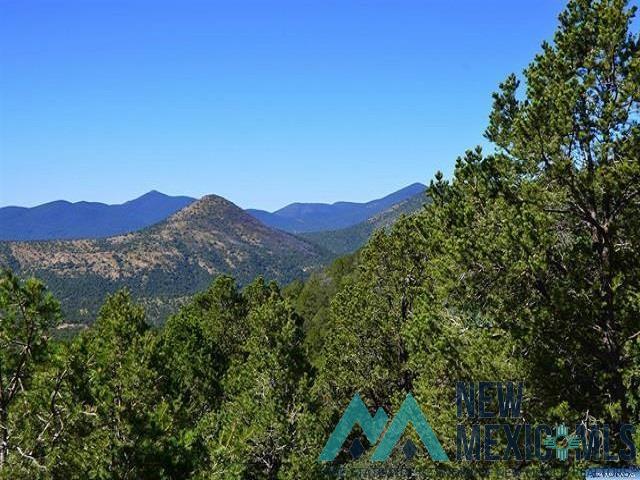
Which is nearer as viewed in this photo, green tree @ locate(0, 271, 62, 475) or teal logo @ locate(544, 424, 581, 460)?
green tree @ locate(0, 271, 62, 475)

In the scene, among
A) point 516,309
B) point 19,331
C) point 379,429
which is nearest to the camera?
point 19,331

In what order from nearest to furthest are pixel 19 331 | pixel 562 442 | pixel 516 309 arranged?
pixel 19 331, pixel 562 442, pixel 516 309

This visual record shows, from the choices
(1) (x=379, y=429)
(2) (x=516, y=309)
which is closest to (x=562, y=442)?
(2) (x=516, y=309)

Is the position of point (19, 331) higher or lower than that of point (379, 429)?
higher

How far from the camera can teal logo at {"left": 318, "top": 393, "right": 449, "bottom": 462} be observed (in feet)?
65.9

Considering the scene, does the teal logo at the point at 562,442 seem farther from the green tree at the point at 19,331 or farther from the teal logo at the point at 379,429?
the green tree at the point at 19,331

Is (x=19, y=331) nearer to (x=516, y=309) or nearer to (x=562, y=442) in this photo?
(x=516, y=309)

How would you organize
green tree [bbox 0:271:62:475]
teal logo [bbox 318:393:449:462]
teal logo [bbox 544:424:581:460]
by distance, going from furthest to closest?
1. teal logo [bbox 318:393:449:462]
2. teal logo [bbox 544:424:581:460]
3. green tree [bbox 0:271:62:475]

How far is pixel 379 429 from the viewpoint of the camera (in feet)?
91.4

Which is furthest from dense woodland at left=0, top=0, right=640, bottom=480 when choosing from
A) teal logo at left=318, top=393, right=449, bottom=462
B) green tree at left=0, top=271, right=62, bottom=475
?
teal logo at left=318, top=393, right=449, bottom=462

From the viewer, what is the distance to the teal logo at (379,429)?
20.1 metres

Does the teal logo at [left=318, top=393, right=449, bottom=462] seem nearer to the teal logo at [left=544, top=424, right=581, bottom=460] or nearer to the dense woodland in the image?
the dense woodland

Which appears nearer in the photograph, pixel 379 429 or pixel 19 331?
pixel 19 331

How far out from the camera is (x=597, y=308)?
1456 centimetres
